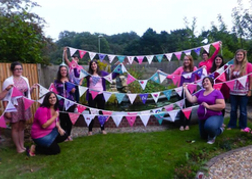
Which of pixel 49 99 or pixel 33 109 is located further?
pixel 33 109

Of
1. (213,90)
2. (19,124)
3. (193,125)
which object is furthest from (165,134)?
(19,124)

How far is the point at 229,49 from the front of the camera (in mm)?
8383

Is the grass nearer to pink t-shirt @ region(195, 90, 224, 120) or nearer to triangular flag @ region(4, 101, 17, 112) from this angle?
pink t-shirt @ region(195, 90, 224, 120)

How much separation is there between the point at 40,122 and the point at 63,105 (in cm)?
69

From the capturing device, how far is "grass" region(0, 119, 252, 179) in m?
2.67

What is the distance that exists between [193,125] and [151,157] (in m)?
1.95

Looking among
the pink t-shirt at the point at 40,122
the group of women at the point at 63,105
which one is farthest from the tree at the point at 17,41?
the pink t-shirt at the point at 40,122

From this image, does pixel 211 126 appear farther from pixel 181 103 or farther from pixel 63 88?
pixel 63 88

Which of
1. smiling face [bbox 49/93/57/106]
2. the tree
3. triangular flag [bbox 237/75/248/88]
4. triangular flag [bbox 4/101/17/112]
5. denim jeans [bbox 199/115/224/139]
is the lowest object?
denim jeans [bbox 199/115/224/139]

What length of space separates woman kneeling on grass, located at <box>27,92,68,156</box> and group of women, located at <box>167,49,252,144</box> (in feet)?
8.36

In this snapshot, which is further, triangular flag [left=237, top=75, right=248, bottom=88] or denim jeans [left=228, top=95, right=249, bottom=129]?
denim jeans [left=228, top=95, right=249, bottom=129]

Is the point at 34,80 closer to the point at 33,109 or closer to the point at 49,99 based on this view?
the point at 33,109

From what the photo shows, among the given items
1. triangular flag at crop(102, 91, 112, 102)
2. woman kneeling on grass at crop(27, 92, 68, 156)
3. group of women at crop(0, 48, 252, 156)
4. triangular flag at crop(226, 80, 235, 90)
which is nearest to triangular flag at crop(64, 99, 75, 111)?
group of women at crop(0, 48, 252, 156)

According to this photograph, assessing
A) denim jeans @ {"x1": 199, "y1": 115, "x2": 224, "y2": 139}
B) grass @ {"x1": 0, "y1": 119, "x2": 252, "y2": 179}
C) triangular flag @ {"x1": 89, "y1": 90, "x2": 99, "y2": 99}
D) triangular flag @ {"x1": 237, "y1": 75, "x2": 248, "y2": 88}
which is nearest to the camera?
grass @ {"x1": 0, "y1": 119, "x2": 252, "y2": 179}
